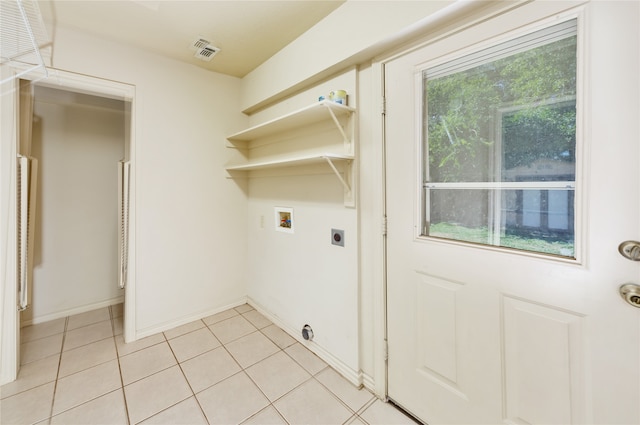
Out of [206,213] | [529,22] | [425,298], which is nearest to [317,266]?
[425,298]

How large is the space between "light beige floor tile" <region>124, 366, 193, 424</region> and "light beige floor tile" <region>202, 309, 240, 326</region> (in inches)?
27.5

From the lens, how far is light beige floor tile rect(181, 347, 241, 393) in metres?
1.79

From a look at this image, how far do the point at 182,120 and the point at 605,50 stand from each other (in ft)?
9.08

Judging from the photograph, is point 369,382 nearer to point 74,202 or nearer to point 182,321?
point 182,321

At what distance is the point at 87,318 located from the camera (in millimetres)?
2672

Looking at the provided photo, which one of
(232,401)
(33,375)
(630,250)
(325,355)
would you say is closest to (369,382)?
(325,355)

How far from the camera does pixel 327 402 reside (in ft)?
5.34

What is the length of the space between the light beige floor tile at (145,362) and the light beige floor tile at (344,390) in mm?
1142

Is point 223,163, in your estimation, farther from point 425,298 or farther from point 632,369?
point 632,369

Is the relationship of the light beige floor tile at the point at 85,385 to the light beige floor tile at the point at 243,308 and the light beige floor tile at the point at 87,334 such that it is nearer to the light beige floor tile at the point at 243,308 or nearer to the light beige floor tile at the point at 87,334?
the light beige floor tile at the point at 87,334

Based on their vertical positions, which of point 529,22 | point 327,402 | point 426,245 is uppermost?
point 529,22

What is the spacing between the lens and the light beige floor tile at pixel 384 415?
1495 mm

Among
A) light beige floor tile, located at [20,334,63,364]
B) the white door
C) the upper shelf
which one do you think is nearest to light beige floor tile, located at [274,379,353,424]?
the white door

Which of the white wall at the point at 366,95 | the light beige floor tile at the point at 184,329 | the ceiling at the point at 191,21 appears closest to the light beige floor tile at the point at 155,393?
the light beige floor tile at the point at 184,329
